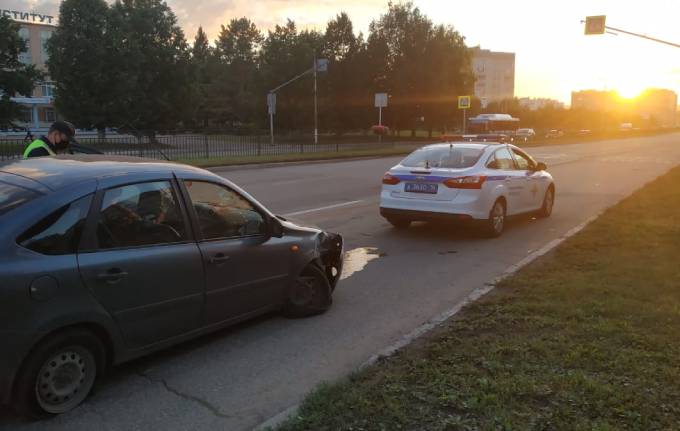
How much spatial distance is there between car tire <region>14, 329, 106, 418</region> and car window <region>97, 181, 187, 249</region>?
24.0 inches

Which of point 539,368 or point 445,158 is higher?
point 445,158

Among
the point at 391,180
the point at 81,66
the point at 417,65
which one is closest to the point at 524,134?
the point at 417,65

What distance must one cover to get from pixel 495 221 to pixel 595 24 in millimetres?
23772

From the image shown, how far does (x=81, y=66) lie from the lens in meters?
42.1

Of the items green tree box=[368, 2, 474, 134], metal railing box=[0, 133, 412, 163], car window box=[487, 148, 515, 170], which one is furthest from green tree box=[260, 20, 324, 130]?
car window box=[487, 148, 515, 170]

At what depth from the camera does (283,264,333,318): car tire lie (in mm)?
5371

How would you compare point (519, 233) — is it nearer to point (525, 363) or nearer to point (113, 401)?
point (525, 363)

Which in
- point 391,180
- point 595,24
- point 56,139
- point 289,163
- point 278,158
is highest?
point 595,24

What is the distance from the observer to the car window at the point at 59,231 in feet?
11.2

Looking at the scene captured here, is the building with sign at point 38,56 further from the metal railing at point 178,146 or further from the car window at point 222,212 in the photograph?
the car window at point 222,212

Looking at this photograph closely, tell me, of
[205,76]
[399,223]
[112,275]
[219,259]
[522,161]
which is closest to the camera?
[112,275]

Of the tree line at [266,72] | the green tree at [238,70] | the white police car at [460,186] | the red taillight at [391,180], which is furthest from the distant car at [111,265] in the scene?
the green tree at [238,70]

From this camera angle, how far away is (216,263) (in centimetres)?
441

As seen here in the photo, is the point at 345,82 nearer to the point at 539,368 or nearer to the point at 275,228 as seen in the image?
the point at 275,228
